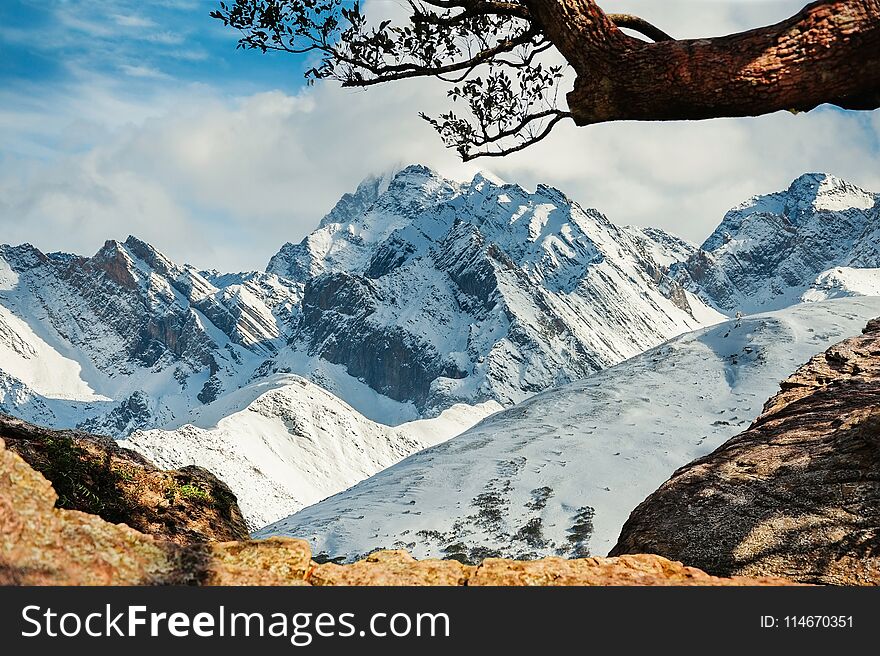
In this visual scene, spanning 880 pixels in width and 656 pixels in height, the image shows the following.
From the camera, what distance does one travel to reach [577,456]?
45.1m

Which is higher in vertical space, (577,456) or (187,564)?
(577,456)

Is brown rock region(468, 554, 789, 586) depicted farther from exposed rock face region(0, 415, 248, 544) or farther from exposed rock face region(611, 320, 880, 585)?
exposed rock face region(0, 415, 248, 544)

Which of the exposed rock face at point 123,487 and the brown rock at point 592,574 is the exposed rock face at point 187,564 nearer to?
the brown rock at point 592,574

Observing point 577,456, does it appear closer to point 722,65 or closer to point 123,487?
point 123,487

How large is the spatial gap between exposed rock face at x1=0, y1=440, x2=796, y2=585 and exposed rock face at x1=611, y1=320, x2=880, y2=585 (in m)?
1.93

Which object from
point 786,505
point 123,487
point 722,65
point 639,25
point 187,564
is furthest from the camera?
point 123,487

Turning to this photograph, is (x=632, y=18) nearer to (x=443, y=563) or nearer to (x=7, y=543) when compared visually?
(x=443, y=563)

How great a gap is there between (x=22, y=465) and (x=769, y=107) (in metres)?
5.95

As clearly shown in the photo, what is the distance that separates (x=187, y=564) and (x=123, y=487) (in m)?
4.38

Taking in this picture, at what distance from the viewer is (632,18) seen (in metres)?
6.48

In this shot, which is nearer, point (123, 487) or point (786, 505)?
point (786, 505)

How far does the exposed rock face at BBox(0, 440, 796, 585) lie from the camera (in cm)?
397

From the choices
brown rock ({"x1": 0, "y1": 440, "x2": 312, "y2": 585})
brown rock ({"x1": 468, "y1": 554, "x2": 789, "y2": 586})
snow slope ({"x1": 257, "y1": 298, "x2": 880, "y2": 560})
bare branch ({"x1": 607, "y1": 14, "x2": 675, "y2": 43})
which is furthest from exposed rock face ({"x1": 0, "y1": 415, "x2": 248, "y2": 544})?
snow slope ({"x1": 257, "y1": 298, "x2": 880, "y2": 560})

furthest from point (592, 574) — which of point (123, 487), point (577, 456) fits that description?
point (577, 456)
